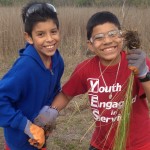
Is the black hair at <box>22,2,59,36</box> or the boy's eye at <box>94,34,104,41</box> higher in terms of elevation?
the black hair at <box>22,2,59,36</box>

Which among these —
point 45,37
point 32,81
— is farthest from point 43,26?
point 32,81

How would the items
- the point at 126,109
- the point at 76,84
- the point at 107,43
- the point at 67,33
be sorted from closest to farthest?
the point at 126,109 → the point at 107,43 → the point at 76,84 → the point at 67,33

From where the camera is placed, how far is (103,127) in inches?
79.3

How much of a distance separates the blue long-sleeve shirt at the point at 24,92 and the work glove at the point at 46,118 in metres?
0.08

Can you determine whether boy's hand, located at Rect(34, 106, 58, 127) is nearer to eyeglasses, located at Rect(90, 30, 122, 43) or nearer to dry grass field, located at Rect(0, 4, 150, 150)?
eyeglasses, located at Rect(90, 30, 122, 43)

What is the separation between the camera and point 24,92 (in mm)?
1972

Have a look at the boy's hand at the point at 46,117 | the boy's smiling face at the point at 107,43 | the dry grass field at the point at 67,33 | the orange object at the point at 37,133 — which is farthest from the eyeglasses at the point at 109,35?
the dry grass field at the point at 67,33

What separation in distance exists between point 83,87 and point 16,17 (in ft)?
18.4

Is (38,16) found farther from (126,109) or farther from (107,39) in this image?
(126,109)

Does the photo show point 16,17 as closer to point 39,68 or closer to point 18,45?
point 18,45

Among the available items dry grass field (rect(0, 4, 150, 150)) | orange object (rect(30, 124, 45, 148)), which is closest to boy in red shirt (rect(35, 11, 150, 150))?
orange object (rect(30, 124, 45, 148))

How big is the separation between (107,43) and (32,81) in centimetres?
52

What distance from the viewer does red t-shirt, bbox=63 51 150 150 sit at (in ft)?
6.34

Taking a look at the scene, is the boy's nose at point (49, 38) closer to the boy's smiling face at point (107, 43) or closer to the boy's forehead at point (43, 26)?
the boy's forehead at point (43, 26)
